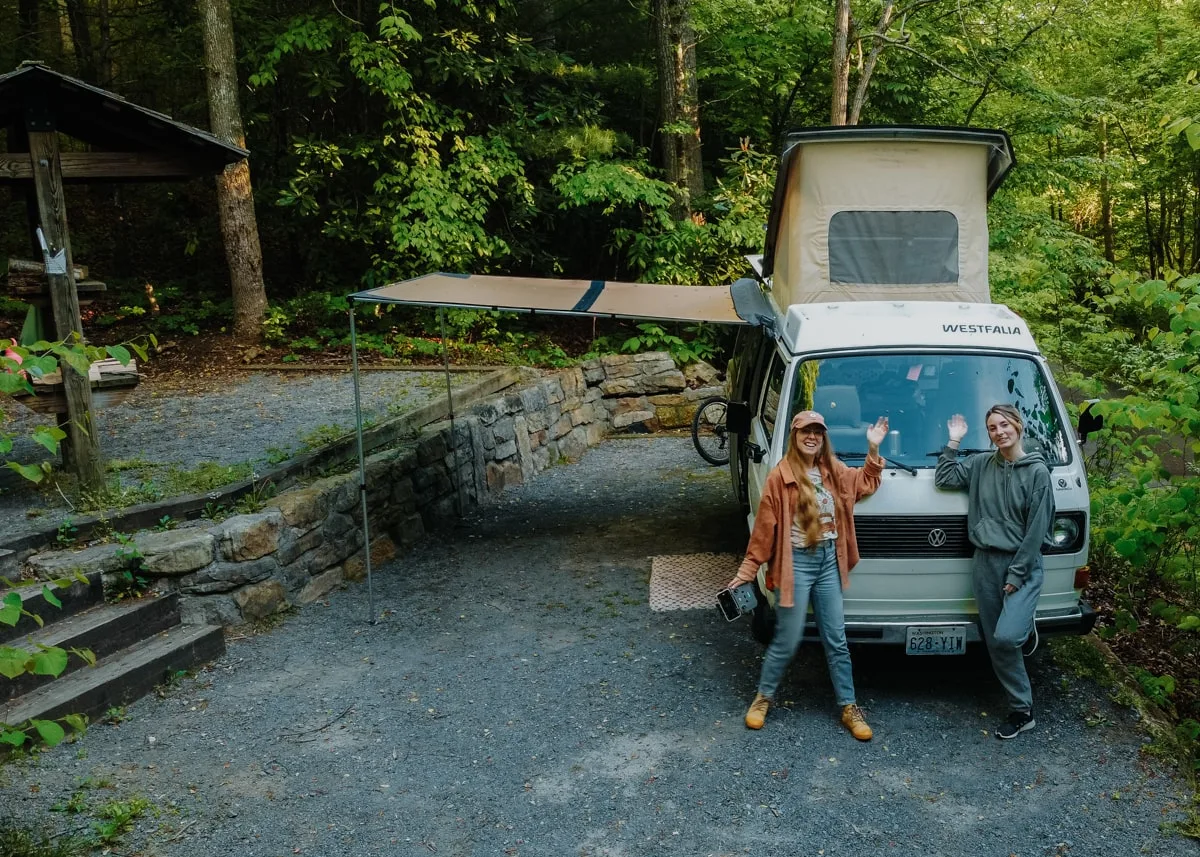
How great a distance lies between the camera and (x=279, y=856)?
→ 13.9 feet

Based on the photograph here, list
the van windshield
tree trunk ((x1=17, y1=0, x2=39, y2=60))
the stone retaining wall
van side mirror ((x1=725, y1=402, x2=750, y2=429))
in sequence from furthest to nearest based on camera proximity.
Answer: tree trunk ((x1=17, y1=0, x2=39, y2=60))
van side mirror ((x1=725, y1=402, x2=750, y2=429))
the stone retaining wall
the van windshield

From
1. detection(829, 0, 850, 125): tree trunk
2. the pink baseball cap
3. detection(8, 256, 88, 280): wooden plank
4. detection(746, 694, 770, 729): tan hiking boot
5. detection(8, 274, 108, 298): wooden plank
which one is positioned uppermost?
detection(829, 0, 850, 125): tree trunk

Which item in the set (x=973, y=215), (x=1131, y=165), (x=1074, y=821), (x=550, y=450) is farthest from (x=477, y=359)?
(x=1131, y=165)

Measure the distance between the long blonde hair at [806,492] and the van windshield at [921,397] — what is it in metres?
0.45

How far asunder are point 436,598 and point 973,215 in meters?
5.19

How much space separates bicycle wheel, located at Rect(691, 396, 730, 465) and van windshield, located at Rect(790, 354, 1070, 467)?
561 centimetres

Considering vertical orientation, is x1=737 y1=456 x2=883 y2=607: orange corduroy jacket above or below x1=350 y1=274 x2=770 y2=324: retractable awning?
below

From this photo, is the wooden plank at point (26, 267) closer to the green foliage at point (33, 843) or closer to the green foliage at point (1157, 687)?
the green foliage at point (33, 843)

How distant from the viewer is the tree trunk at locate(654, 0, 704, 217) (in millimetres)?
14922

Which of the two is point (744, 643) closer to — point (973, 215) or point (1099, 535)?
point (1099, 535)

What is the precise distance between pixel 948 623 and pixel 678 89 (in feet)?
38.6

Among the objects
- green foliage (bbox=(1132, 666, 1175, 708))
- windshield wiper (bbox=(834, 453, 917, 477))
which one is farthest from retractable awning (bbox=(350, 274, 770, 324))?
green foliage (bbox=(1132, 666, 1175, 708))

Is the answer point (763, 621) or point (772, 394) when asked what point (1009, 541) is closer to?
point (763, 621)

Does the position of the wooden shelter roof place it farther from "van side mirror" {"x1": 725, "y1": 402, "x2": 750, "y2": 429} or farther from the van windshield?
the van windshield
